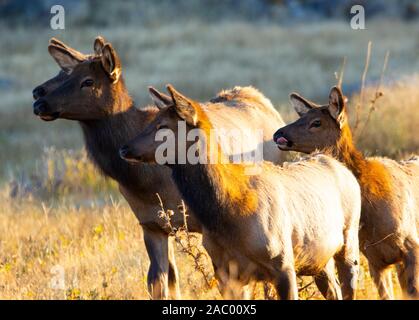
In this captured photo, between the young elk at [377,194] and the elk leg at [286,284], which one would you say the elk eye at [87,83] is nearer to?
the young elk at [377,194]

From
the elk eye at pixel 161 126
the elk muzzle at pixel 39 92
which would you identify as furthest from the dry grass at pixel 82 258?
the elk muzzle at pixel 39 92

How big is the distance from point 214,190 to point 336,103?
233 cm

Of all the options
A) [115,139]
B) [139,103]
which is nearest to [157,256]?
[115,139]

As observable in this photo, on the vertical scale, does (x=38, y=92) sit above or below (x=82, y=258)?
above

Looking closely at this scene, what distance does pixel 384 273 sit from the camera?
10.4m

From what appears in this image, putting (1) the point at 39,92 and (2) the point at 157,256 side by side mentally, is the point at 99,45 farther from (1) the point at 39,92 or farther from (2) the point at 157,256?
(2) the point at 157,256

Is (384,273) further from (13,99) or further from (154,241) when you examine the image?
(13,99)

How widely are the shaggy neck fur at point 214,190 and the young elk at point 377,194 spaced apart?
1965mm

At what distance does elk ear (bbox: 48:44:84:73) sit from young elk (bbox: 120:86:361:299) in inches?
82.1

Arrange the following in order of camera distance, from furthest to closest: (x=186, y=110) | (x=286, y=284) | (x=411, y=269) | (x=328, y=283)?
(x=411, y=269) < (x=328, y=283) < (x=186, y=110) < (x=286, y=284)

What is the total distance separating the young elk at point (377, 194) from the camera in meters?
10.2

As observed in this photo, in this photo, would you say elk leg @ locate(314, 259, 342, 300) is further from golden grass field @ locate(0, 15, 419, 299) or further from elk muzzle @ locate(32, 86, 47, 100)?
elk muzzle @ locate(32, 86, 47, 100)

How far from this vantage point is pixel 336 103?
412 inches

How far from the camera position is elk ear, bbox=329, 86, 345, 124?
1040cm
